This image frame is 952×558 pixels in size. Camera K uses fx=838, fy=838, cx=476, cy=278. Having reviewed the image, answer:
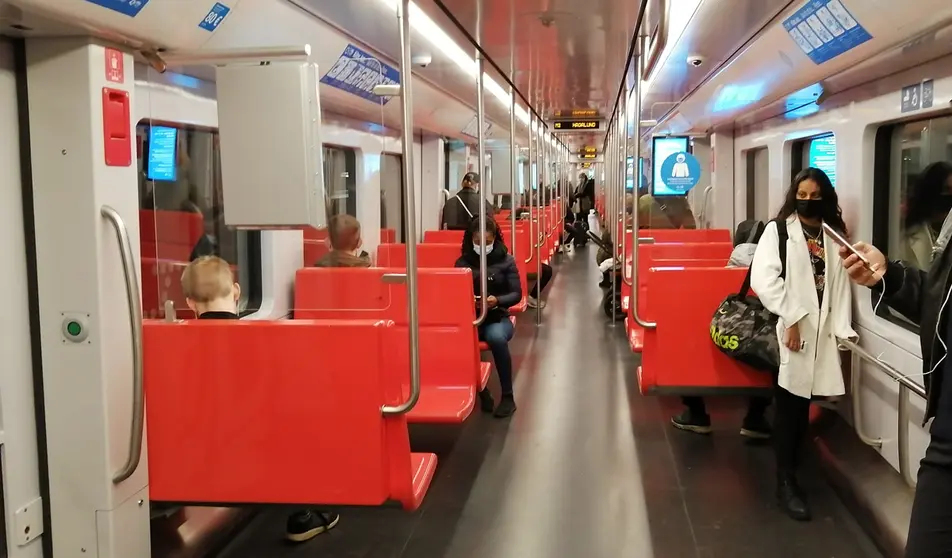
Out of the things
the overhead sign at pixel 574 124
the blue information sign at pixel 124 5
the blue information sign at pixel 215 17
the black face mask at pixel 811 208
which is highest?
the overhead sign at pixel 574 124

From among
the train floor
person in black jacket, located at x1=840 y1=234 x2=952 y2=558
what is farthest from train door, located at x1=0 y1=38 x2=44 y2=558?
person in black jacket, located at x1=840 y1=234 x2=952 y2=558

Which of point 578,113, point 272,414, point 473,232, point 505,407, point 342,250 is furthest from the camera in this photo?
point 578,113

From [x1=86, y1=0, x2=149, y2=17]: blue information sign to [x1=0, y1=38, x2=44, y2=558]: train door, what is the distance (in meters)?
0.39

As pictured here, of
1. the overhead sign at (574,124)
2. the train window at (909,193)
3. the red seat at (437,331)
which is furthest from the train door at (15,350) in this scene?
the overhead sign at (574,124)

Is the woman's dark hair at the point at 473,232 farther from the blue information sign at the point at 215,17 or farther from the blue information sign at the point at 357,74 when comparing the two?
the blue information sign at the point at 215,17

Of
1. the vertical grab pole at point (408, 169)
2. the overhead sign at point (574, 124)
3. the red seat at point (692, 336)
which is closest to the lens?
the vertical grab pole at point (408, 169)

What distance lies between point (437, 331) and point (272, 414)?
6.25ft

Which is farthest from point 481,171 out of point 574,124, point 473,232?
point 574,124

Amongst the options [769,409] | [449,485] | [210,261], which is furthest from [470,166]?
[210,261]

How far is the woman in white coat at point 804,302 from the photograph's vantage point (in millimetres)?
3768

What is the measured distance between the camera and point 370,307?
3.46 meters

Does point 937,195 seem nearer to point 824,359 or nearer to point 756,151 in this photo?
point 824,359

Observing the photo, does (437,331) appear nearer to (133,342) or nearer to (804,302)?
(804,302)

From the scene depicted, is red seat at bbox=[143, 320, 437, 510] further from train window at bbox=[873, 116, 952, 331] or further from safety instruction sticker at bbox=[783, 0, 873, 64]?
train window at bbox=[873, 116, 952, 331]
